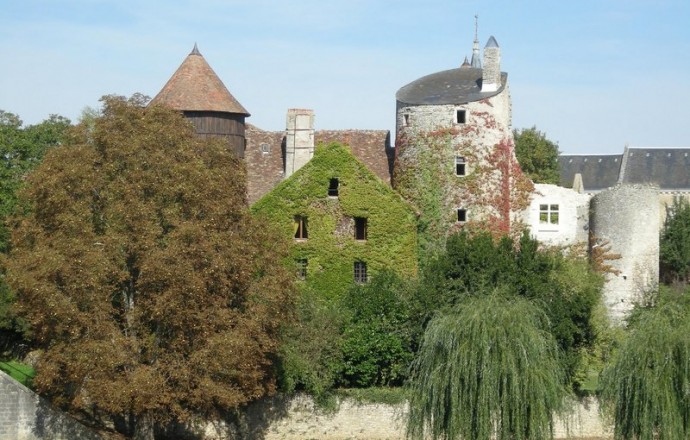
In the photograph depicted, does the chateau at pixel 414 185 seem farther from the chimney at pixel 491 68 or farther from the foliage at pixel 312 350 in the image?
the foliage at pixel 312 350

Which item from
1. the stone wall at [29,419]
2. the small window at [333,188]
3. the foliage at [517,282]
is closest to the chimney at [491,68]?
the small window at [333,188]

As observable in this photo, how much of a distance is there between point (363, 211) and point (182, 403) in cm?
1330

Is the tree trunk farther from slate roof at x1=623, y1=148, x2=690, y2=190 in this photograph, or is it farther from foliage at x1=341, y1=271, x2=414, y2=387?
slate roof at x1=623, y1=148, x2=690, y2=190

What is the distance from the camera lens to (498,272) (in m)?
39.2

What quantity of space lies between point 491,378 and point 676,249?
40346 millimetres

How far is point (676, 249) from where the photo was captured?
65812 millimetres

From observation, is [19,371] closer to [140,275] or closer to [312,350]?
[312,350]

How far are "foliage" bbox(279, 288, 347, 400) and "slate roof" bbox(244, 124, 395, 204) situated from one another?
9585mm

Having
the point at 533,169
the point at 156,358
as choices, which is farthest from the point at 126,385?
the point at 533,169

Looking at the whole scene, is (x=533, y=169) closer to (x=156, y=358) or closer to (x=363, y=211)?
(x=363, y=211)

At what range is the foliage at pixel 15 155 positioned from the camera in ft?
140

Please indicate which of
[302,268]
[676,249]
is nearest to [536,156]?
[676,249]

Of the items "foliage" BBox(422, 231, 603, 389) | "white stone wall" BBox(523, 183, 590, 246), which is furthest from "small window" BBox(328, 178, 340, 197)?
"white stone wall" BBox(523, 183, 590, 246)

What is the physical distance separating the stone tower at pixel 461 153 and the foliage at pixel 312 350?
27.5 feet
